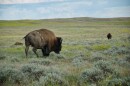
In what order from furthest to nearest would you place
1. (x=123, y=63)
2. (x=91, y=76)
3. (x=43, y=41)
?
(x=43, y=41), (x=123, y=63), (x=91, y=76)

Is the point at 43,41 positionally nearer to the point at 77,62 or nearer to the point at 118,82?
the point at 77,62

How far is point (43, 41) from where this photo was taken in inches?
508

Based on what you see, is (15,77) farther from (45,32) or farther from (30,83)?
(45,32)

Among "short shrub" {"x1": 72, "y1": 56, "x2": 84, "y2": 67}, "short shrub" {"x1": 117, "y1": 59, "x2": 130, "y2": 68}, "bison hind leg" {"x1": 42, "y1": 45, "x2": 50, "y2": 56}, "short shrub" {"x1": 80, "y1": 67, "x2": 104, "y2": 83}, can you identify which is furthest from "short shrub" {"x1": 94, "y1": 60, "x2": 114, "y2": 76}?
"bison hind leg" {"x1": 42, "y1": 45, "x2": 50, "y2": 56}

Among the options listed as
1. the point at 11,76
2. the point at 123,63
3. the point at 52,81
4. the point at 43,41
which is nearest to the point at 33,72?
the point at 11,76

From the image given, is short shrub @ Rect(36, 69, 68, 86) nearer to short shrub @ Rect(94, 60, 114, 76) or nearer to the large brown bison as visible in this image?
short shrub @ Rect(94, 60, 114, 76)

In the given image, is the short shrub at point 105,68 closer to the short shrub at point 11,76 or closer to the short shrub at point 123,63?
the short shrub at point 123,63

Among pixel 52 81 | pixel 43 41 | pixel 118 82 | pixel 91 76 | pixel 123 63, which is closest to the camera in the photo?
pixel 118 82

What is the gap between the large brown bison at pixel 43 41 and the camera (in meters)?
12.5

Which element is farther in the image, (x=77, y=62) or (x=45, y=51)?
(x=45, y=51)

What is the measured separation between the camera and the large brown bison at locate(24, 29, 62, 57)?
12477mm

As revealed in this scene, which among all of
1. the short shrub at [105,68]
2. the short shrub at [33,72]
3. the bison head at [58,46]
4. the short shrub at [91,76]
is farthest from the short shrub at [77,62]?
the bison head at [58,46]

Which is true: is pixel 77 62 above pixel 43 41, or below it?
below

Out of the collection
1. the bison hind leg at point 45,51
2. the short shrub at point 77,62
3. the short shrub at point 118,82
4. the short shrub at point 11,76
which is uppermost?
the short shrub at point 118,82
